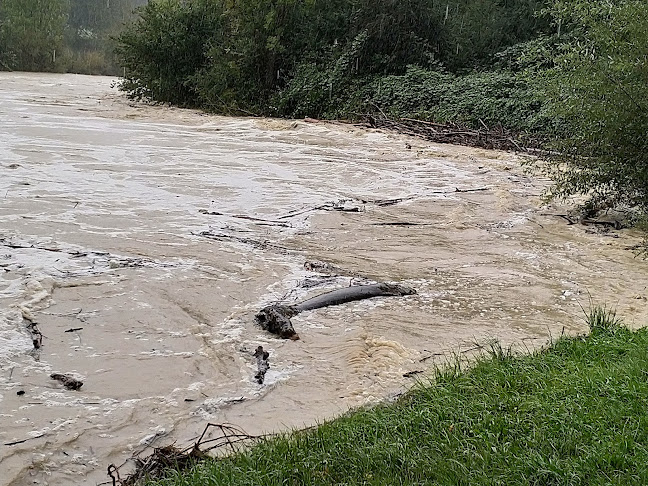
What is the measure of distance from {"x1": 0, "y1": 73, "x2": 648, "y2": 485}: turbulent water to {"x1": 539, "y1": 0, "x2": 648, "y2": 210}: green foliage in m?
0.78

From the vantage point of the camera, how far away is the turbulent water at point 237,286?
4859mm

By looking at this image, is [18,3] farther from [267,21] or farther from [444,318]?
[444,318]

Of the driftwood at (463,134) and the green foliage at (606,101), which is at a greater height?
the green foliage at (606,101)

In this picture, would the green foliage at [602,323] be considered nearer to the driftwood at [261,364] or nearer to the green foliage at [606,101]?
the driftwood at [261,364]

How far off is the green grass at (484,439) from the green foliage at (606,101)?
5.67 m

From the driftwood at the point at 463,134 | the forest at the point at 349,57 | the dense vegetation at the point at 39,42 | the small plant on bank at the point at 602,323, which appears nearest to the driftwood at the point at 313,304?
the small plant on bank at the point at 602,323

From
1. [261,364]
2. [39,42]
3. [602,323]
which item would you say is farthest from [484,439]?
[39,42]

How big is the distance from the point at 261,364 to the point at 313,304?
55.6 inches

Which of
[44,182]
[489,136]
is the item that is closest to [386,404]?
[44,182]

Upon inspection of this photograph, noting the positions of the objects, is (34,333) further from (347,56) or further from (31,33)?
(31,33)

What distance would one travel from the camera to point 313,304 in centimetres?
689

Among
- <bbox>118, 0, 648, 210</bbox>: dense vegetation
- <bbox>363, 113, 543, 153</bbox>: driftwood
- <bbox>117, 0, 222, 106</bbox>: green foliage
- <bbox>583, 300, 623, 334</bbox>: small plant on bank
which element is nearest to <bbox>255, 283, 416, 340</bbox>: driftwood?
<bbox>583, 300, 623, 334</bbox>: small plant on bank

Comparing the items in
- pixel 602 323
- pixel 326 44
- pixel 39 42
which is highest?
pixel 326 44

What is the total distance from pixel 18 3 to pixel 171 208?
50.3 m
